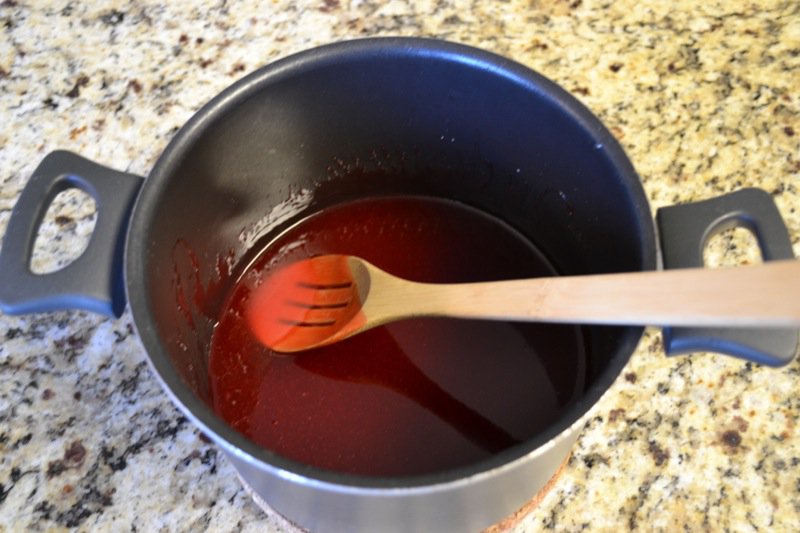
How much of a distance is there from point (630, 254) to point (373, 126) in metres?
0.34

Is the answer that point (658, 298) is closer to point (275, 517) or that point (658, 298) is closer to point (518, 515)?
point (518, 515)

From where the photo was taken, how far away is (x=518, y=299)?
2.09 feet

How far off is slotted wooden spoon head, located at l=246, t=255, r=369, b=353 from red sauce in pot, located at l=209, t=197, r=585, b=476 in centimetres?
1

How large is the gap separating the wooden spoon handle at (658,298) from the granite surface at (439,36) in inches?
8.4

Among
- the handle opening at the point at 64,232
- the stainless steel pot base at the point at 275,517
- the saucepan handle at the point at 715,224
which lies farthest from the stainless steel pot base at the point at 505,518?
the handle opening at the point at 64,232

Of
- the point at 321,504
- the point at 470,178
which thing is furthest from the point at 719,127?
the point at 321,504

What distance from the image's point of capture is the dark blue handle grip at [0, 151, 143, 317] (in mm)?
627

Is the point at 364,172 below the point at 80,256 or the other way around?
below

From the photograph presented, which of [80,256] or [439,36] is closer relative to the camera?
[80,256]

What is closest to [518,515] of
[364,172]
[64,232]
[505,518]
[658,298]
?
[505,518]

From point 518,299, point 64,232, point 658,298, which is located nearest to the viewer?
point 658,298

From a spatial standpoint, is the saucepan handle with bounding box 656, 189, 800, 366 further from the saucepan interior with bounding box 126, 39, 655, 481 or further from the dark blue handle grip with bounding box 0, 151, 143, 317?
the dark blue handle grip with bounding box 0, 151, 143, 317

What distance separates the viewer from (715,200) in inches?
24.5

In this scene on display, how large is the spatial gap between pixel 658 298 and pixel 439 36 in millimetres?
627
